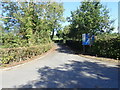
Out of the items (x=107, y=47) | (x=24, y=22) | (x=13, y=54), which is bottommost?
(x=13, y=54)

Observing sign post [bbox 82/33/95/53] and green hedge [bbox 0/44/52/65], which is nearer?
green hedge [bbox 0/44/52/65]

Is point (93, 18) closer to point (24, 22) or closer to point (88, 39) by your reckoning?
point (88, 39)

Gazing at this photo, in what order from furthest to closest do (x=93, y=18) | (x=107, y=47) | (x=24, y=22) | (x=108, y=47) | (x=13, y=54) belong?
(x=24, y=22)
(x=93, y=18)
(x=107, y=47)
(x=108, y=47)
(x=13, y=54)

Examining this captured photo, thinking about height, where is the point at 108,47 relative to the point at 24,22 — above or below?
below

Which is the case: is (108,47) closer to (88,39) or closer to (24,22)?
(88,39)

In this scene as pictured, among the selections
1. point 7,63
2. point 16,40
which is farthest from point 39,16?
point 7,63

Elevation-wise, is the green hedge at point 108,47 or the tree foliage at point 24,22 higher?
the tree foliage at point 24,22

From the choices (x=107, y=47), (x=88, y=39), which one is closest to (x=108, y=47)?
(x=107, y=47)

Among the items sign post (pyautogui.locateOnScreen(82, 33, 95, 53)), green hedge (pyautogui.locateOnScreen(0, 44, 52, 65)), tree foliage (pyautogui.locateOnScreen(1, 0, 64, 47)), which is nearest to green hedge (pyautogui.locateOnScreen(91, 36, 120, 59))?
sign post (pyautogui.locateOnScreen(82, 33, 95, 53))

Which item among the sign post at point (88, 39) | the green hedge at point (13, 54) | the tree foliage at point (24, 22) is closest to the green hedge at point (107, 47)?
the sign post at point (88, 39)

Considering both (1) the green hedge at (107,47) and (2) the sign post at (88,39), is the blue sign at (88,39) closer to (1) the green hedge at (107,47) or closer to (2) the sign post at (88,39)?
(2) the sign post at (88,39)

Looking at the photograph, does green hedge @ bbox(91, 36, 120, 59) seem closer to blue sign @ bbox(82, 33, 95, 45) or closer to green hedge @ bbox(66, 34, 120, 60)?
green hedge @ bbox(66, 34, 120, 60)

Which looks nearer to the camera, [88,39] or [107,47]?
[107,47]

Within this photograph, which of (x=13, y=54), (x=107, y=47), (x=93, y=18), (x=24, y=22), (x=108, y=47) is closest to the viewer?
(x=13, y=54)
